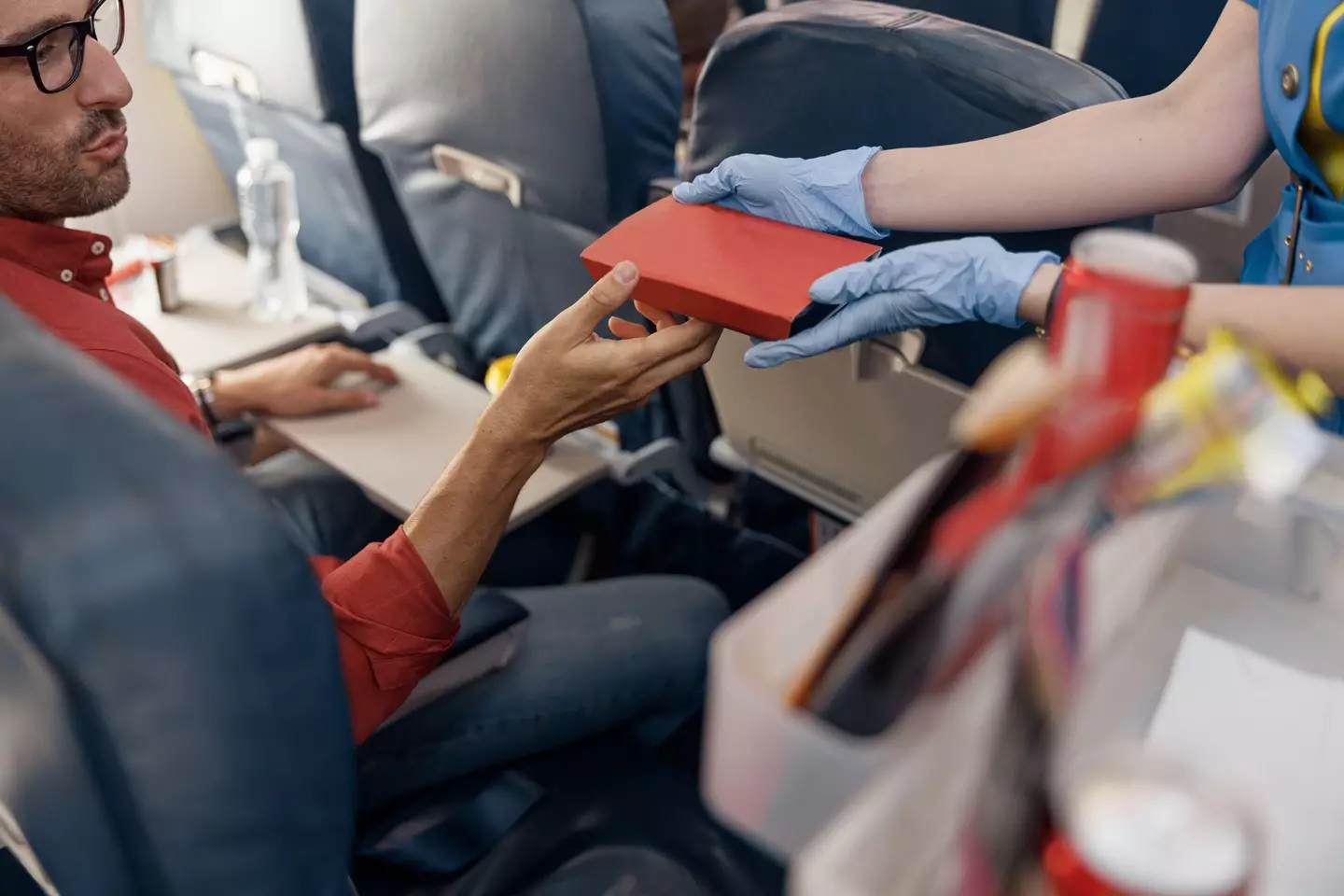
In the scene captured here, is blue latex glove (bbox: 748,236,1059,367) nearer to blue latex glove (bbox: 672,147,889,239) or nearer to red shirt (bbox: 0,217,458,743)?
blue latex glove (bbox: 672,147,889,239)

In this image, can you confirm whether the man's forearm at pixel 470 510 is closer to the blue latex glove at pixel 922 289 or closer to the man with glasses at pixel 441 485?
the man with glasses at pixel 441 485

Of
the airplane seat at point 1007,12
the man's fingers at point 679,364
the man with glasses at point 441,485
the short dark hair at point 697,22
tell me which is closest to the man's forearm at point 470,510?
the man with glasses at point 441,485

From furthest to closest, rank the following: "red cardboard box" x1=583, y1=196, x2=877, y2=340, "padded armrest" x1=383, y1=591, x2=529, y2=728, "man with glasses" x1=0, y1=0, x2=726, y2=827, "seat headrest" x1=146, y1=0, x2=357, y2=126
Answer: "seat headrest" x1=146, y1=0, x2=357, y2=126 < "padded armrest" x1=383, y1=591, x2=529, y2=728 < "man with glasses" x1=0, y1=0, x2=726, y2=827 < "red cardboard box" x1=583, y1=196, x2=877, y2=340

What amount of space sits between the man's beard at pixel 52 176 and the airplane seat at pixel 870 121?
0.75 meters

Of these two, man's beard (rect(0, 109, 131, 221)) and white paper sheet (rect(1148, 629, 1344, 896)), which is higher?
man's beard (rect(0, 109, 131, 221))

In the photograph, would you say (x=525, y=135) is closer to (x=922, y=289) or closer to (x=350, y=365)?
(x=350, y=365)

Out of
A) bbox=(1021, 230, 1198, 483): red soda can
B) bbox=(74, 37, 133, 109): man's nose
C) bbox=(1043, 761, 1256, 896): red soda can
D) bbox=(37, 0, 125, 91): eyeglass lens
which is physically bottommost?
bbox=(1043, 761, 1256, 896): red soda can

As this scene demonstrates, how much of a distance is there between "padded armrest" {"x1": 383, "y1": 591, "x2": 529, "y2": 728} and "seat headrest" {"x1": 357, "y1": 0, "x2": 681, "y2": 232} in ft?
1.90

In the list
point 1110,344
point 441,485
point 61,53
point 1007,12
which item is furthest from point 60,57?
point 1007,12

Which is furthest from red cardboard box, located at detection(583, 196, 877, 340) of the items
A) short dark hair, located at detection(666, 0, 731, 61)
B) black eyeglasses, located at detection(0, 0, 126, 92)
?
short dark hair, located at detection(666, 0, 731, 61)

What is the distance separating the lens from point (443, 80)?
5.14 ft

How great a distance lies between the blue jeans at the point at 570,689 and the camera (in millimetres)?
1235

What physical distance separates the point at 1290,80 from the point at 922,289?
39 cm

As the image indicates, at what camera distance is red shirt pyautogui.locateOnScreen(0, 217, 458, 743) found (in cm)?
106
